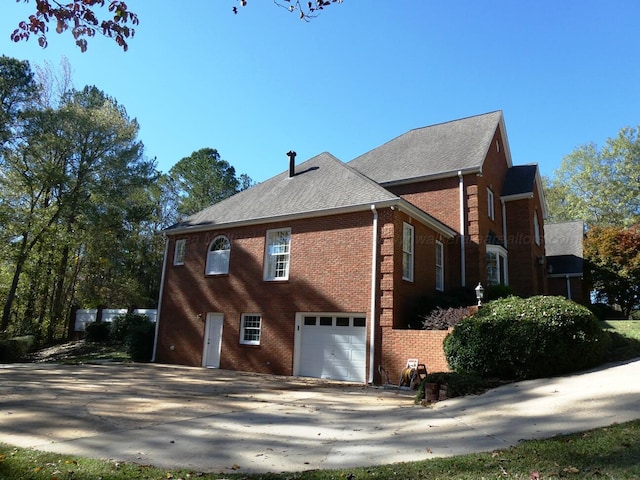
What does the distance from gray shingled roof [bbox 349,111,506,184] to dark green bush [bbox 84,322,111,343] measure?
54.5ft

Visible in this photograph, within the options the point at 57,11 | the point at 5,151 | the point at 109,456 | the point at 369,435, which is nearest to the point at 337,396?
the point at 369,435

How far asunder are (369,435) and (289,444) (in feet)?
3.90

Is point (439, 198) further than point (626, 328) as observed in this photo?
Yes

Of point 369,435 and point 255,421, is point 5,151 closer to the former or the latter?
point 255,421

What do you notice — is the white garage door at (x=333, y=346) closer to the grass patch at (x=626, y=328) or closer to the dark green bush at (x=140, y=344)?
the grass patch at (x=626, y=328)

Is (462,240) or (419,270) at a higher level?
(462,240)

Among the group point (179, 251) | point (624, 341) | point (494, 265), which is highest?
point (179, 251)

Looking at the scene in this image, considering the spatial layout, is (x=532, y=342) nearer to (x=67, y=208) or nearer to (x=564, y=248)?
(x=564, y=248)

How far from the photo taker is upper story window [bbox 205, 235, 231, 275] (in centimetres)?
1842

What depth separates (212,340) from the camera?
18.1 meters

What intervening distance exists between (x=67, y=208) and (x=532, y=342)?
89.5ft

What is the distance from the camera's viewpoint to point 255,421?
7.53 meters

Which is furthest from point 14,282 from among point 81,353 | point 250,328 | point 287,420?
point 287,420

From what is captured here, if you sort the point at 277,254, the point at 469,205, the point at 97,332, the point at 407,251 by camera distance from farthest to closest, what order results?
the point at 97,332 < the point at 469,205 < the point at 277,254 < the point at 407,251
